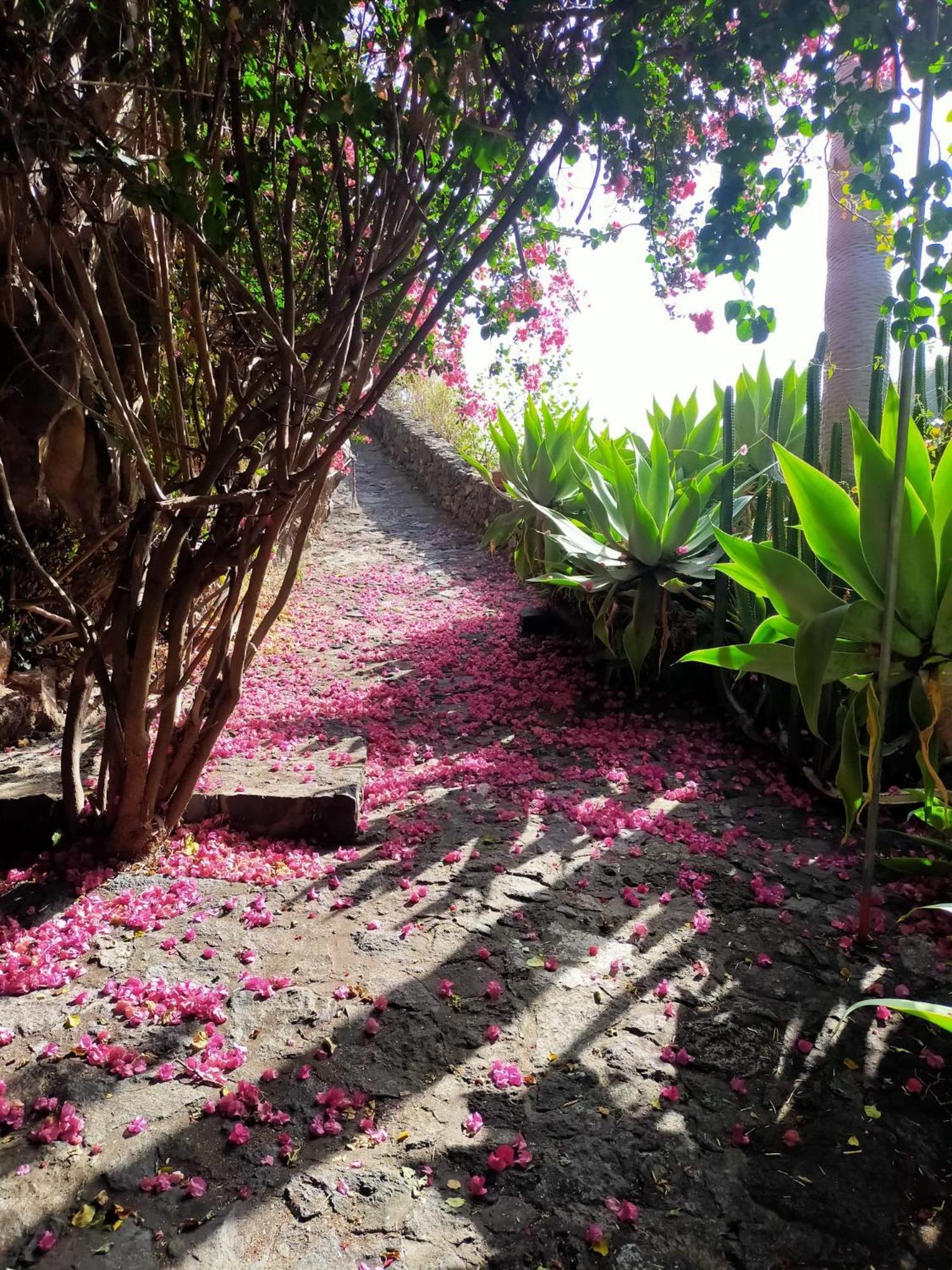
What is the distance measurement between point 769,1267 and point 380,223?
2.27 metres

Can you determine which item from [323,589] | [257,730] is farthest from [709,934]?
[323,589]

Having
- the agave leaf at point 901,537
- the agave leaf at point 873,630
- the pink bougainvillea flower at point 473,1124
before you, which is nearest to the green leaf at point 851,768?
the agave leaf at point 873,630

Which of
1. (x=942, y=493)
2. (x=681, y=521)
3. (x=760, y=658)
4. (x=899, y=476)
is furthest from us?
(x=681, y=521)

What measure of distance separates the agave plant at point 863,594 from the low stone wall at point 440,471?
462 centimetres

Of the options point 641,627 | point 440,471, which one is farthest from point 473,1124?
point 440,471

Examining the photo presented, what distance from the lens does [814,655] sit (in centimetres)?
178

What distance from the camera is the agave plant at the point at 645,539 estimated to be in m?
3.49

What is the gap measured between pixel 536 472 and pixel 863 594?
3.20m

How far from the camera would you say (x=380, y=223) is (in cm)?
208

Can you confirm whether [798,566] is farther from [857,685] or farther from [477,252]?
[477,252]

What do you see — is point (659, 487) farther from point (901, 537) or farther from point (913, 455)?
point (901, 537)

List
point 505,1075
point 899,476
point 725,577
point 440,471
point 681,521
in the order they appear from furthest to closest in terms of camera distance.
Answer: point 440,471 → point 681,521 → point 725,577 → point 899,476 → point 505,1075

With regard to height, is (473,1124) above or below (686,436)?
below

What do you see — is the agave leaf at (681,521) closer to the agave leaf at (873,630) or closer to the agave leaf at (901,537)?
the agave leaf at (901,537)
